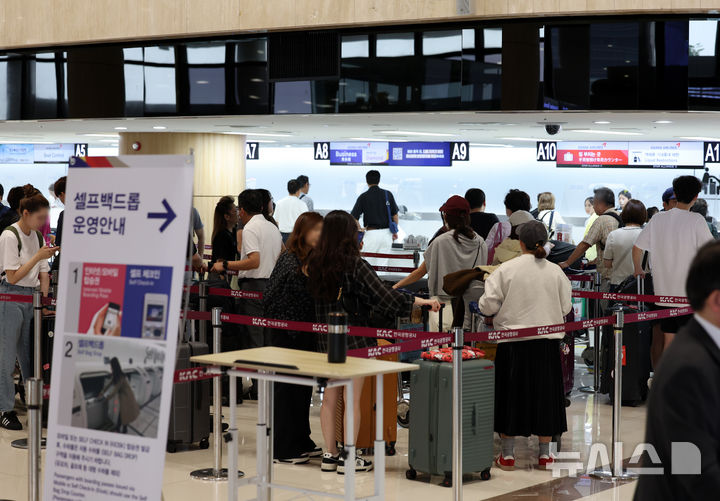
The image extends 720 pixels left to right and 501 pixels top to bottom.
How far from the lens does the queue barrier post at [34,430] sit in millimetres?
5137

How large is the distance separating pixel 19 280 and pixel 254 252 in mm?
Answer: 1996

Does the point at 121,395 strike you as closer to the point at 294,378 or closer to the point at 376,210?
the point at 294,378

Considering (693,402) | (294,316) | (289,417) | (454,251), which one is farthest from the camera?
(454,251)

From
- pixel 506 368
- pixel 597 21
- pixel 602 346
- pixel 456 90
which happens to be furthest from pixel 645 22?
pixel 506 368

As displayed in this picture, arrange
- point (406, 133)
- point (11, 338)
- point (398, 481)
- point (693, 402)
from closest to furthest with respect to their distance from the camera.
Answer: point (693, 402) < point (398, 481) < point (11, 338) < point (406, 133)

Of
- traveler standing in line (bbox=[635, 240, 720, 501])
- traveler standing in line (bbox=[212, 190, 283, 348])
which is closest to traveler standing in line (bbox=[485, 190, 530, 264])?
traveler standing in line (bbox=[212, 190, 283, 348])

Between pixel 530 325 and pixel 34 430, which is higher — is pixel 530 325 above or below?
Answer: above

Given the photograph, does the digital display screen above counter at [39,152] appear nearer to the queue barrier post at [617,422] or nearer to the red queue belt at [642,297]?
the red queue belt at [642,297]

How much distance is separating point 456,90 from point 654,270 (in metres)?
2.78

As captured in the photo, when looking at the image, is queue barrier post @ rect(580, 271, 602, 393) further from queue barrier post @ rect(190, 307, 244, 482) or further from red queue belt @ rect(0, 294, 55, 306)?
red queue belt @ rect(0, 294, 55, 306)

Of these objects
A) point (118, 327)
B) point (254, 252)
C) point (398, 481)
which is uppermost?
point (254, 252)

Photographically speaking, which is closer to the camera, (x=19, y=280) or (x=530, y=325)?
(x=530, y=325)

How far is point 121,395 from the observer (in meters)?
4.58

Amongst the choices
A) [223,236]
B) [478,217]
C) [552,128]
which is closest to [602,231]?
[478,217]
